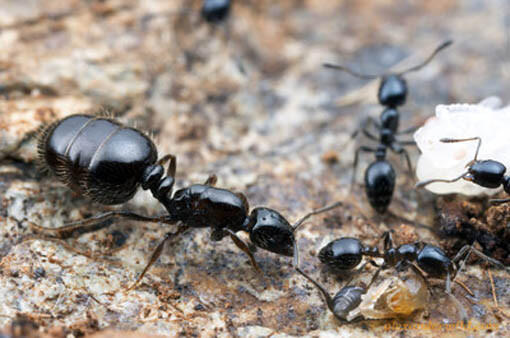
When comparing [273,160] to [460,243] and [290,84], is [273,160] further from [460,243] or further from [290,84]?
[460,243]

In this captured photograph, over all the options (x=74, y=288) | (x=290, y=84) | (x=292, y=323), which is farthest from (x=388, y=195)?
(x=74, y=288)

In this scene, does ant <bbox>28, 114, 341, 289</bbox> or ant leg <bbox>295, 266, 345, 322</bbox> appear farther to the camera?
ant <bbox>28, 114, 341, 289</bbox>

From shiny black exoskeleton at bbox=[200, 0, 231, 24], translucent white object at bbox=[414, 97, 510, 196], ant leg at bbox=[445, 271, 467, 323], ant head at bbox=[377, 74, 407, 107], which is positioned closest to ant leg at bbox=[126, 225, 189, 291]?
ant leg at bbox=[445, 271, 467, 323]

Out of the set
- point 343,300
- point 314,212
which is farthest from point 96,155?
point 343,300

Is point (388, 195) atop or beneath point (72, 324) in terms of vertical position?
atop

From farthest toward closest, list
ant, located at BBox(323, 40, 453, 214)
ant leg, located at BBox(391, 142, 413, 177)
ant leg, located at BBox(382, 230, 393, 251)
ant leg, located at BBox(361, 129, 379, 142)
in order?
ant leg, located at BBox(361, 129, 379, 142) < ant leg, located at BBox(391, 142, 413, 177) < ant, located at BBox(323, 40, 453, 214) < ant leg, located at BBox(382, 230, 393, 251)

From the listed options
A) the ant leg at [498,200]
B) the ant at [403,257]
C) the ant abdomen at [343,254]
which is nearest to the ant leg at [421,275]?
the ant at [403,257]

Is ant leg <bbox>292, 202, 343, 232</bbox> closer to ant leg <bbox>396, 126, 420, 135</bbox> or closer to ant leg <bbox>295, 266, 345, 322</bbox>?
ant leg <bbox>295, 266, 345, 322</bbox>
